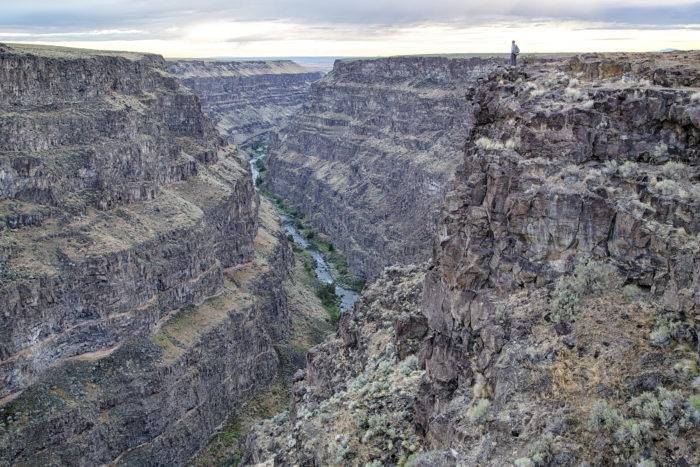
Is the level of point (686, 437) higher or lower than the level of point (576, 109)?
lower

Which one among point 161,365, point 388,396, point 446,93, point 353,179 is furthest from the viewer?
point 353,179

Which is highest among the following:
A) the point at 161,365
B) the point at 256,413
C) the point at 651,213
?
the point at 651,213

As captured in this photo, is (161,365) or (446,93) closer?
(161,365)

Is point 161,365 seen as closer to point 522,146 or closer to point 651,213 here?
point 522,146

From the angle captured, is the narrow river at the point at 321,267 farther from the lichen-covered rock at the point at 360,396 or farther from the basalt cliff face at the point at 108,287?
the lichen-covered rock at the point at 360,396

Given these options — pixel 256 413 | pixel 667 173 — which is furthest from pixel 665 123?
pixel 256 413

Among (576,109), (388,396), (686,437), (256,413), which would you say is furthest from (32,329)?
(686,437)

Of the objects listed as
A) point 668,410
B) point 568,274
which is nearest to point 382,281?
point 568,274

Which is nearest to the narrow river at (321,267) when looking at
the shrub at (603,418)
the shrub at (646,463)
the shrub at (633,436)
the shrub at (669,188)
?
the shrub at (669,188)

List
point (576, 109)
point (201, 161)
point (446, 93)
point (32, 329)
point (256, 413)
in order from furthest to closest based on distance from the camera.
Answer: point (446, 93) → point (201, 161) → point (256, 413) → point (32, 329) → point (576, 109)
